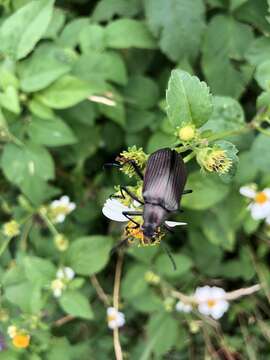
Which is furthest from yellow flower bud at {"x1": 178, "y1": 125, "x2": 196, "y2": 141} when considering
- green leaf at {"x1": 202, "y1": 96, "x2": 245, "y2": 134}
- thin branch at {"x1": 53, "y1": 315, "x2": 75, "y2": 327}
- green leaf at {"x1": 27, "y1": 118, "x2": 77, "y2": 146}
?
thin branch at {"x1": 53, "y1": 315, "x2": 75, "y2": 327}

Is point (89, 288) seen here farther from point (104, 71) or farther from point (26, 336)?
point (104, 71)

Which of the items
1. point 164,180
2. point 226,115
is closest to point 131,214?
point 164,180

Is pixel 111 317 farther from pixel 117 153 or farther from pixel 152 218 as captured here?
pixel 152 218

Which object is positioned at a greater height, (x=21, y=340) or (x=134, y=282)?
(x=21, y=340)

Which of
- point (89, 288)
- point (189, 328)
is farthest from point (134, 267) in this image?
point (189, 328)

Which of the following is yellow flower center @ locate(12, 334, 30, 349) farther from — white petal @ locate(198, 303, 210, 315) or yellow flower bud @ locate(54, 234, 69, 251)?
white petal @ locate(198, 303, 210, 315)

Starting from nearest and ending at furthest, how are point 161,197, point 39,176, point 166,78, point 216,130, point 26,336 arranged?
point 161,197 → point 216,130 → point 26,336 → point 39,176 → point 166,78

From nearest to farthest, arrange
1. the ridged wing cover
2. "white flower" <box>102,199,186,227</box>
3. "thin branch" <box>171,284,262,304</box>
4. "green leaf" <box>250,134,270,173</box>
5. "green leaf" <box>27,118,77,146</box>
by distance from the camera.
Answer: the ridged wing cover → "white flower" <box>102,199,186,227</box> → "green leaf" <box>250,134,270,173</box> → "green leaf" <box>27,118,77,146</box> → "thin branch" <box>171,284,262,304</box>
